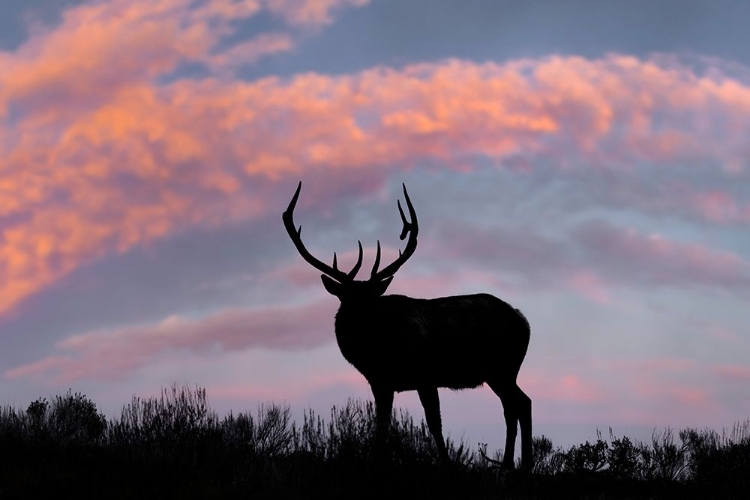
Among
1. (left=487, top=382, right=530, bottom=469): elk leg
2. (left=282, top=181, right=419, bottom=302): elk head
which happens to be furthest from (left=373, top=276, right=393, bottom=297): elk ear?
(left=487, top=382, right=530, bottom=469): elk leg

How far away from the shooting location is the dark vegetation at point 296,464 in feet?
32.7

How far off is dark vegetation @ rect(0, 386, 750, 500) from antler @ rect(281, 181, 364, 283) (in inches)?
87.3

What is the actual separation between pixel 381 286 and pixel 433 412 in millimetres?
1852

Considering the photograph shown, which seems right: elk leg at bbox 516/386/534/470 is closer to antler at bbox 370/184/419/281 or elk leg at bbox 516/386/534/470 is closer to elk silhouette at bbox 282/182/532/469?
elk silhouette at bbox 282/182/532/469

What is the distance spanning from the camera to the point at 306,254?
13156mm

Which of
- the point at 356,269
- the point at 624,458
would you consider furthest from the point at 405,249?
the point at 624,458

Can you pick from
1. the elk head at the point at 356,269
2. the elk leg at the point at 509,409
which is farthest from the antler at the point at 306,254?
the elk leg at the point at 509,409

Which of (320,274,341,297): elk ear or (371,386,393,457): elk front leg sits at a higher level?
(320,274,341,297): elk ear

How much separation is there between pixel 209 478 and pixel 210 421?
7.18ft

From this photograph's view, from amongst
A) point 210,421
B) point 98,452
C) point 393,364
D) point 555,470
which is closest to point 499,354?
point 393,364

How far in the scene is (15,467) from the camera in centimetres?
1122

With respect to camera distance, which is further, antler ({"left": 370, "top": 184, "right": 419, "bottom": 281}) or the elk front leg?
antler ({"left": 370, "top": 184, "right": 419, "bottom": 281})

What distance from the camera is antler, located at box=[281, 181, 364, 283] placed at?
1244 centimetres

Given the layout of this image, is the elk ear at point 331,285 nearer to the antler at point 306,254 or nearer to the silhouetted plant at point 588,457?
the antler at point 306,254
